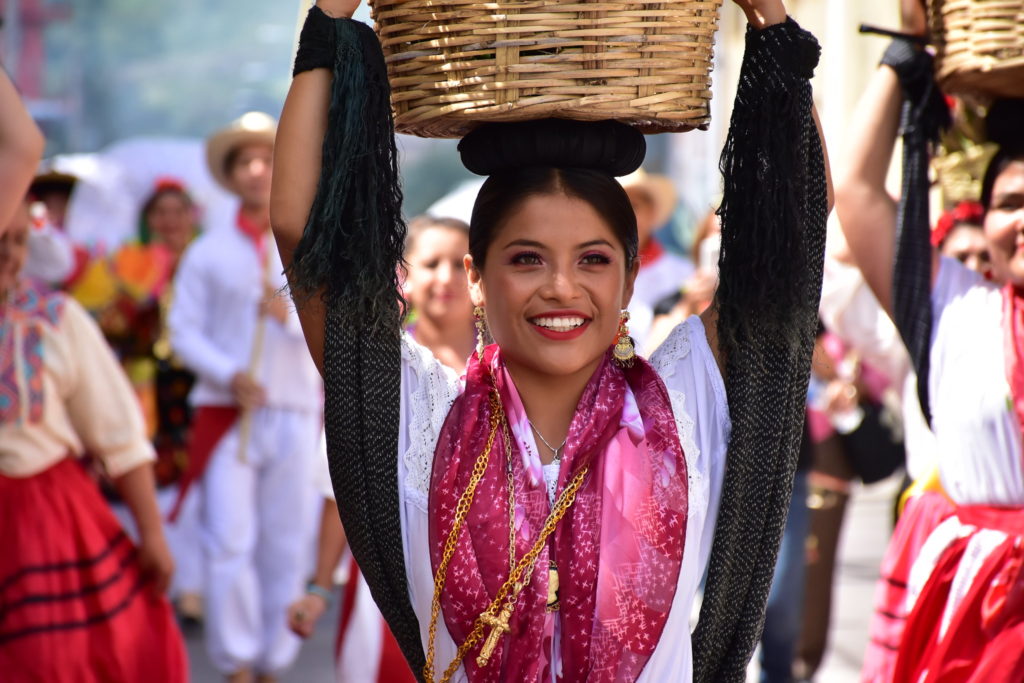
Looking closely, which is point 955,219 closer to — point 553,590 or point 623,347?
point 623,347

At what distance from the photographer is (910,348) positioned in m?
3.43

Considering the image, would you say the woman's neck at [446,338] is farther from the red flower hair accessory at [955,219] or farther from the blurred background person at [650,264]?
the blurred background person at [650,264]

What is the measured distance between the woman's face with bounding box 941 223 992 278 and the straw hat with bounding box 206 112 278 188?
3744mm

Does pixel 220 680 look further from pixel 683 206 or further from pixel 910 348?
pixel 683 206

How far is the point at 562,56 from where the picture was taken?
2.35 metres

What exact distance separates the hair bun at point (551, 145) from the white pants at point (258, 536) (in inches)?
154

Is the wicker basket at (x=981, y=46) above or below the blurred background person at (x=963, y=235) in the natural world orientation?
above

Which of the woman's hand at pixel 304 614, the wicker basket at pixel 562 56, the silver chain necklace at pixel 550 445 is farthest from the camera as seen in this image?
the woman's hand at pixel 304 614

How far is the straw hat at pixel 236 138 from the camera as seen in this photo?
7238mm

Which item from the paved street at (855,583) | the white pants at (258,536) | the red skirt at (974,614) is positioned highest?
the red skirt at (974,614)

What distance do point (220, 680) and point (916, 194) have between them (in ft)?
14.5

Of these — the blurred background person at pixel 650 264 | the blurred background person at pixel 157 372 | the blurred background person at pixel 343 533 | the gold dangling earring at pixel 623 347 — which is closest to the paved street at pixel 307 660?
the blurred background person at pixel 157 372

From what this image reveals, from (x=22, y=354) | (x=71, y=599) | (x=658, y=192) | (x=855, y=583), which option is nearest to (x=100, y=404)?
(x=22, y=354)

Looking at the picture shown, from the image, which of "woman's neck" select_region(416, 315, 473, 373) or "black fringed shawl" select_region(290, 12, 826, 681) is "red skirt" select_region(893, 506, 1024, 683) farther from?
"woman's neck" select_region(416, 315, 473, 373)
